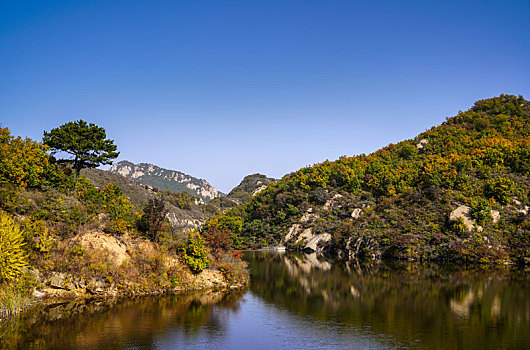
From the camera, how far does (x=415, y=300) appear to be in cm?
3531

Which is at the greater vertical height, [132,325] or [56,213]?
[56,213]

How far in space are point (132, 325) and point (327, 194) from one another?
86.0 meters

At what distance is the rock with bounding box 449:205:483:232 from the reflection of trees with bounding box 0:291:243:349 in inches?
1953

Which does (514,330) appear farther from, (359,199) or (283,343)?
(359,199)

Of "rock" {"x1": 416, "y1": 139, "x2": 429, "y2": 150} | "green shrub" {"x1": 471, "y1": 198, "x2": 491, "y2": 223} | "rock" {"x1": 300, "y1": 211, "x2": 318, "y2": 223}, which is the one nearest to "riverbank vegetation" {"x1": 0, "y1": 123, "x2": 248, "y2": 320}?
"green shrub" {"x1": 471, "y1": 198, "x2": 491, "y2": 223}

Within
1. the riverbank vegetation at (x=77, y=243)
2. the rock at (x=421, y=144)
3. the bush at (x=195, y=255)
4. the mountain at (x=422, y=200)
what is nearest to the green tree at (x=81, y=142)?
the riverbank vegetation at (x=77, y=243)

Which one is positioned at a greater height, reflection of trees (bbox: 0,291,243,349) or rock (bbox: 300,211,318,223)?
rock (bbox: 300,211,318,223)

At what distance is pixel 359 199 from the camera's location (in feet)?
332

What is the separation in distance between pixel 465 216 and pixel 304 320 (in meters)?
50.6

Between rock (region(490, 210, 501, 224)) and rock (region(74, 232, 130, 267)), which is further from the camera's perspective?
rock (region(490, 210, 501, 224))

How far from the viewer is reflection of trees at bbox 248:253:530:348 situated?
981 inches

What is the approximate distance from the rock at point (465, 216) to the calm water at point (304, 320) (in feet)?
72.2

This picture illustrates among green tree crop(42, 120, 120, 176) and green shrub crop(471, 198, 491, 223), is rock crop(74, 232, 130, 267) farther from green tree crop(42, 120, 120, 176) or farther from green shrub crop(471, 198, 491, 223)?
green shrub crop(471, 198, 491, 223)

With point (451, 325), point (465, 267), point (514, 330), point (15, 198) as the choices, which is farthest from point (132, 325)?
point (465, 267)
